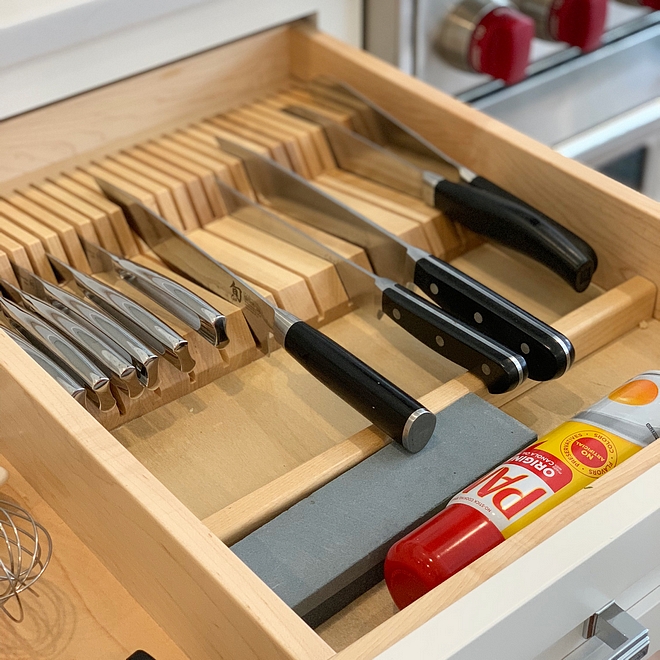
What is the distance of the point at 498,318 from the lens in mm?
530

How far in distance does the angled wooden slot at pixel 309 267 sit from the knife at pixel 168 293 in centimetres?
9

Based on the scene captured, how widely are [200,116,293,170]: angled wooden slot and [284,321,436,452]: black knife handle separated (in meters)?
0.23

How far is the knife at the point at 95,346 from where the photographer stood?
496 millimetres

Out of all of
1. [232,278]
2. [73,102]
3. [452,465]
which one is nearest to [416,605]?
[452,465]

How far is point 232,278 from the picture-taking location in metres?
0.55

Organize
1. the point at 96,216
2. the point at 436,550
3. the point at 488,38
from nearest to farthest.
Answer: the point at 436,550
the point at 96,216
the point at 488,38

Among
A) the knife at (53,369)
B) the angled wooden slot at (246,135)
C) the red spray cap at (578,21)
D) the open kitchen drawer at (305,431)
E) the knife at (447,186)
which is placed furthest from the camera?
the red spray cap at (578,21)

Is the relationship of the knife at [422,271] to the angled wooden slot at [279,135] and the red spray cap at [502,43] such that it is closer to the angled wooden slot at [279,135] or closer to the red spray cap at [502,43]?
the angled wooden slot at [279,135]

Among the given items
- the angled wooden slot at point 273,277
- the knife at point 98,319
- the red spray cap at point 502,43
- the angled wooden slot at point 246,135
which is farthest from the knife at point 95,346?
the red spray cap at point 502,43

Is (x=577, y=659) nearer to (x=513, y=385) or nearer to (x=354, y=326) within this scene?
(x=513, y=385)

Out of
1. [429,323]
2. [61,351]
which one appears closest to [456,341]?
[429,323]

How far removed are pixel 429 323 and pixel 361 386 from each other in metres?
0.07

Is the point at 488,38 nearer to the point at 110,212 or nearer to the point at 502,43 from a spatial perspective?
the point at 502,43

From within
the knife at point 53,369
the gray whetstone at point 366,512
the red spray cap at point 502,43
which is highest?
the red spray cap at point 502,43
